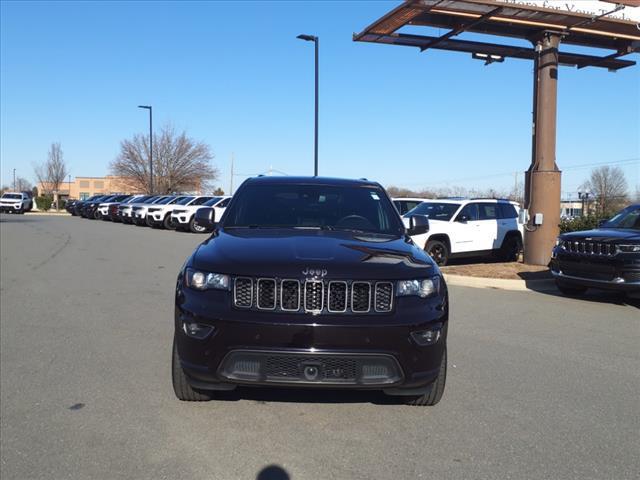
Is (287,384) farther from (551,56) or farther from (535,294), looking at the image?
(551,56)

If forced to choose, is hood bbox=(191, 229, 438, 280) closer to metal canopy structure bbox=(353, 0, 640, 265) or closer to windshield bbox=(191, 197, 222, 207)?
metal canopy structure bbox=(353, 0, 640, 265)

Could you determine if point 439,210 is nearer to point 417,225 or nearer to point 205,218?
point 417,225

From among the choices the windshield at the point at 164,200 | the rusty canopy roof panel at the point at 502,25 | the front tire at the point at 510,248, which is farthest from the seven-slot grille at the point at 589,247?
the windshield at the point at 164,200

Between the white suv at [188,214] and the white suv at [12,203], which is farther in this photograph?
the white suv at [12,203]

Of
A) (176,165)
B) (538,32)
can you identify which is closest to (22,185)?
(176,165)

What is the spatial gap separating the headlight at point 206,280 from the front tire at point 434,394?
62.8 inches

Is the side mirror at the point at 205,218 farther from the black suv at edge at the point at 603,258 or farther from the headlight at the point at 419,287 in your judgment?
the black suv at edge at the point at 603,258

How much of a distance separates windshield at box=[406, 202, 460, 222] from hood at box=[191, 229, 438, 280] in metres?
9.76

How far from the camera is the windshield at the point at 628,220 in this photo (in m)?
9.56

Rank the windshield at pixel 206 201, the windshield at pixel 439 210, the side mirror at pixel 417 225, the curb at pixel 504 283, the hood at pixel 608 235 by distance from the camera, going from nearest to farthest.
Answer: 1. the side mirror at pixel 417 225
2. the hood at pixel 608 235
3. the curb at pixel 504 283
4. the windshield at pixel 439 210
5. the windshield at pixel 206 201

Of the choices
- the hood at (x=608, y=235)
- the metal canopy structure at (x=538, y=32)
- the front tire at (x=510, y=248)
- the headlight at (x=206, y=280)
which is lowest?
the front tire at (x=510, y=248)

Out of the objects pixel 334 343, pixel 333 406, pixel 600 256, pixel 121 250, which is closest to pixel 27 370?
pixel 333 406

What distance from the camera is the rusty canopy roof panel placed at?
41.0ft

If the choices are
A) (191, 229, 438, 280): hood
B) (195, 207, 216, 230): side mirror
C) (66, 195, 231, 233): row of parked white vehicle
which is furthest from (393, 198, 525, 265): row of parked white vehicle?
(66, 195, 231, 233): row of parked white vehicle
